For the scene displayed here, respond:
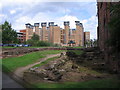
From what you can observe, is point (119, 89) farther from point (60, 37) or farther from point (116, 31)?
point (60, 37)

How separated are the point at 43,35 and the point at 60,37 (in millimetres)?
12206

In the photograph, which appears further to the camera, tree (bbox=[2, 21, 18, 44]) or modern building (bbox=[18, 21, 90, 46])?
modern building (bbox=[18, 21, 90, 46])

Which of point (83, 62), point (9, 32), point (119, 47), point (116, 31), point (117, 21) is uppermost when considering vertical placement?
point (9, 32)

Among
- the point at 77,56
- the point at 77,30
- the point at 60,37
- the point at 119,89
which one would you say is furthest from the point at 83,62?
the point at 60,37

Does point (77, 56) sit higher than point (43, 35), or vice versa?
point (43, 35)

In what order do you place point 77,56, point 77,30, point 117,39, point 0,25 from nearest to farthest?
point 117,39 < point 77,56 < point 0,25 < point 77,30

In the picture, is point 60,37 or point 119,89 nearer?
point 119,89

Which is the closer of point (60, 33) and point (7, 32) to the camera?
point (7, 32)

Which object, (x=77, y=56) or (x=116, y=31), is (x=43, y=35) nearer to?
(x=77, y=56)

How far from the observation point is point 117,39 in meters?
6.99

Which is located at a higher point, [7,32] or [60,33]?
[60,33]

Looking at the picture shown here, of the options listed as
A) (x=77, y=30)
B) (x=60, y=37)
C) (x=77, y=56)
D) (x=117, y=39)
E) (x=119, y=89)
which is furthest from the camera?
(x=60, y=37)

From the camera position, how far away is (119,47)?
282 inches

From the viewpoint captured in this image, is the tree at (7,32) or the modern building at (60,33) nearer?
the tree at (7,32)
